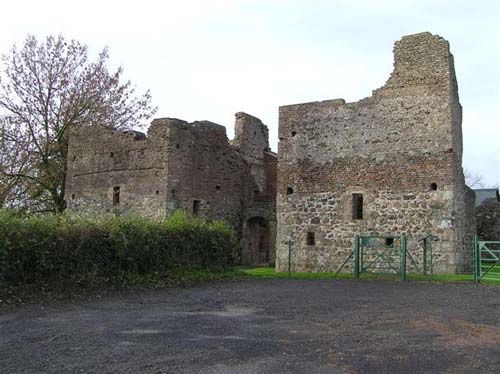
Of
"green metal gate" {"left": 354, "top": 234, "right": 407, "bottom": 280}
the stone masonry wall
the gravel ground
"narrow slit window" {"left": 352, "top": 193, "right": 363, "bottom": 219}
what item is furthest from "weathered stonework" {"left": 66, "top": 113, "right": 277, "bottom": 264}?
the gravel ground

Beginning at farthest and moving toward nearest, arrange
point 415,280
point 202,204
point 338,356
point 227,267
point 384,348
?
point 202,204 → point 227,267 → point 415,280 → point 384,348 → point 338,356

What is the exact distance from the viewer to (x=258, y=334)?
773cm

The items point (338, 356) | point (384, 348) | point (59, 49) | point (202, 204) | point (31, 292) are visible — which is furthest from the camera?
point (59, 49)

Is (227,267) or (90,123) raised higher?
(90,123)

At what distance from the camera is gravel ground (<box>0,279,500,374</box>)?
602 centimetres

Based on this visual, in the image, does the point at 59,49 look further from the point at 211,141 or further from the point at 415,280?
the point at 415,280

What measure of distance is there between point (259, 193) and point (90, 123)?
9260 millimetres

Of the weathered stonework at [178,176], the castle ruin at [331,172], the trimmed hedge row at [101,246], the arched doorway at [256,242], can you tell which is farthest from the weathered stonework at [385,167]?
the arched doorway at [256,242]

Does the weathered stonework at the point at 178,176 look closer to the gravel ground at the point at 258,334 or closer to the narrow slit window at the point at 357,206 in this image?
the narrow slit window at the point at 357,206

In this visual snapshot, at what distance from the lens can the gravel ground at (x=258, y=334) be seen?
602 cm

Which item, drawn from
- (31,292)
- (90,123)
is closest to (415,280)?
(31,292)

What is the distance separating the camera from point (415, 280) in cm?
1588

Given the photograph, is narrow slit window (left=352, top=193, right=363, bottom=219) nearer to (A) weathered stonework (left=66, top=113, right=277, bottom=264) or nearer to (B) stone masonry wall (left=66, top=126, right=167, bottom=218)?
(A) weathered stonework (left=66, top=113, right=277, bottom=264)

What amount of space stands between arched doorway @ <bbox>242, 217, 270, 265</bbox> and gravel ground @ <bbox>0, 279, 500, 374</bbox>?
39.2 feet
